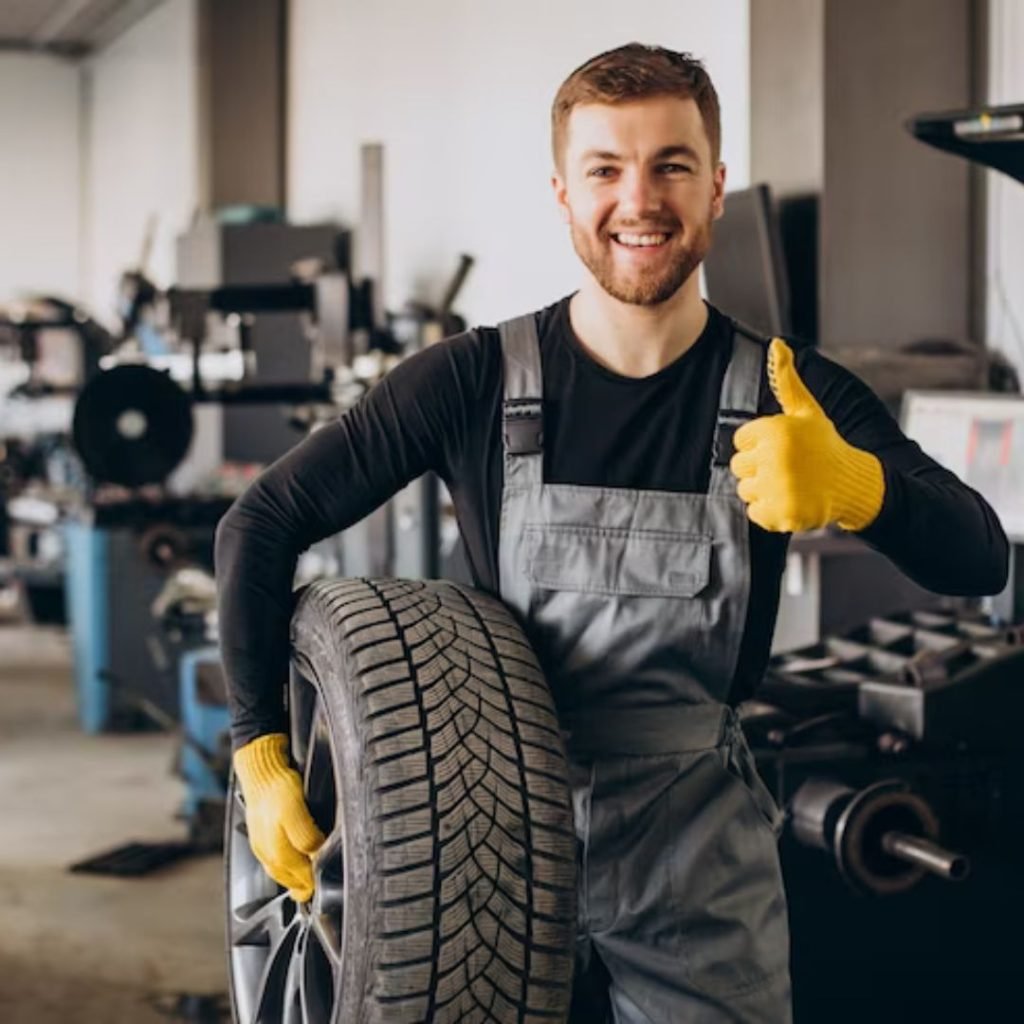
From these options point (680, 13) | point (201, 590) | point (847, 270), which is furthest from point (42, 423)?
point (847, 270)

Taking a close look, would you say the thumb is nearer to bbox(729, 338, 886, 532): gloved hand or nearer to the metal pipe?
bbox(729, 338, 886, 532): gloved hand

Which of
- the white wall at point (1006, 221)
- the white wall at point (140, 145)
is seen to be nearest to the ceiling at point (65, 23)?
the white wall at point (140, 145)

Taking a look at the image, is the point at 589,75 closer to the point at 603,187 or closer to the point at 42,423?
the point at 603,187

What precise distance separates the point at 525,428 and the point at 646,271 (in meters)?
0.19

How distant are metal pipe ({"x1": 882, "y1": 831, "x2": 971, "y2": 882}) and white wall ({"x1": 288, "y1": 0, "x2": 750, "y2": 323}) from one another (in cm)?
219

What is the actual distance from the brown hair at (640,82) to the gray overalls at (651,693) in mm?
232

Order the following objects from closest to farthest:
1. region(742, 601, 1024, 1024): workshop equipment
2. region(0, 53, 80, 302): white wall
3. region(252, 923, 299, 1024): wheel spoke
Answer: region(252, 923, 299, 1024): wheel spoke
region(742, 601, 1024, 1024): workshop equipment
region(0, 53, 80, 302): white wall

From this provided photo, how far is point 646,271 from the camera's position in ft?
5.43

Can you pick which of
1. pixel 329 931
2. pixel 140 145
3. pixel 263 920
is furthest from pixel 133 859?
pixel 140 145

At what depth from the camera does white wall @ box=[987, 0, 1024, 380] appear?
11.9 feet

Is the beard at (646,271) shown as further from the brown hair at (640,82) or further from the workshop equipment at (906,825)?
the workshop equipment at (906,825)

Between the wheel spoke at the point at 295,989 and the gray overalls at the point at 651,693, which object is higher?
the gray overalls at the point at 651,693

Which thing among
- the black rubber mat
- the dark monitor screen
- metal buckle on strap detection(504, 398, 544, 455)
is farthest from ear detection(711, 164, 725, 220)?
the black rubber mat

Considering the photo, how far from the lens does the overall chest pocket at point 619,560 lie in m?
1.65
